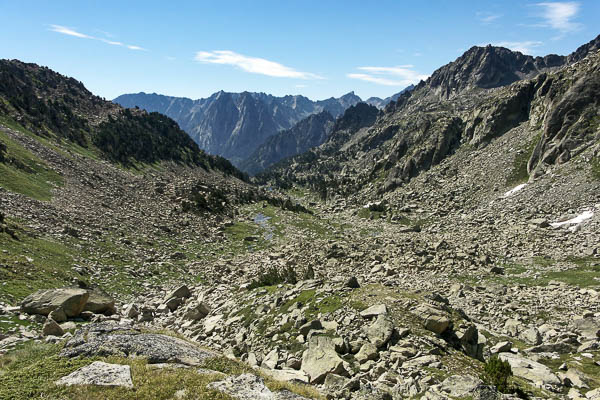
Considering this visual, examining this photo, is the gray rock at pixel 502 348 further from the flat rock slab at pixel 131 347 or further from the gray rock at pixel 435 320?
the flat rock slab at pixel 131 347

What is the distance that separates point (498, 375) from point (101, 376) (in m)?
15.0

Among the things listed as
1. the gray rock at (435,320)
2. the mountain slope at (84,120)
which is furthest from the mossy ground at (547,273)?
the mountain slope at (84,120)

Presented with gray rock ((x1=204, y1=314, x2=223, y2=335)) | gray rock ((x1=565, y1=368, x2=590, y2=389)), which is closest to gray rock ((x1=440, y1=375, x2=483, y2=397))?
gray rock ((x1=565, y1=368, x2=590, y2=389))

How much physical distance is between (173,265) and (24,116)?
67.4m

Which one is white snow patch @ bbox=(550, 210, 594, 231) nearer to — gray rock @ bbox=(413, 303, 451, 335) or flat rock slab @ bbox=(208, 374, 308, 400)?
gray rock @ bbox=(413, 303, 451, 335)

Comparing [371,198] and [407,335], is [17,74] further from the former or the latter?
[407,335]

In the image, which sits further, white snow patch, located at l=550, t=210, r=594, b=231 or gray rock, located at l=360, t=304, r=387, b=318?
white snow patch, located at l=550, t=210, r=594, b=231

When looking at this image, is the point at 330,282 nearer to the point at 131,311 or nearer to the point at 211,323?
the point at 211,323

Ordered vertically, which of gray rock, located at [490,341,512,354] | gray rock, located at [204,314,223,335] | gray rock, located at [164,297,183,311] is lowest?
gray rock, located at [164,297,183,311]

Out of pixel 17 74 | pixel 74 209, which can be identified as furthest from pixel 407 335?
pixel 17 74

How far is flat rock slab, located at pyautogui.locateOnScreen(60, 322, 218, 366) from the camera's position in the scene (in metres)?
13.5

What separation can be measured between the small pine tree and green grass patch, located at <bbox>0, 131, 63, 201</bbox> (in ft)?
164

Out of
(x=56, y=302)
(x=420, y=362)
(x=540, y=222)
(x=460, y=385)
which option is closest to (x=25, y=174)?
(x=56, y=302)

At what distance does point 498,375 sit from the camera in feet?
45.3
